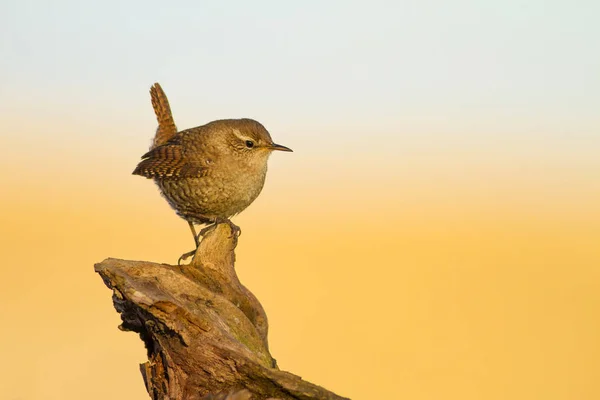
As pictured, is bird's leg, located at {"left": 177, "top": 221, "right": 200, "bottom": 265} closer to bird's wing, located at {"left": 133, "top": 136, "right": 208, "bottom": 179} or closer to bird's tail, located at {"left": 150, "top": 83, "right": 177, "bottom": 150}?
bird's wing, located at {"left": 133, "top": 136, "right": 208, "bottom": 179}

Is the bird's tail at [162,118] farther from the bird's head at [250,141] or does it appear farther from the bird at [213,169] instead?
the bird's head at [250,141]

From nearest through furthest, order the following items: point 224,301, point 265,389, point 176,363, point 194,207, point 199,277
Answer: point 265,389, point 176,363, point 224,301, point 199,277, point 194,207

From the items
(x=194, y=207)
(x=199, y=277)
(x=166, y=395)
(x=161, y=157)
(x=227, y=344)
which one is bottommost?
(x=166, y=395)

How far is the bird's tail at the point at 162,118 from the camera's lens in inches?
277

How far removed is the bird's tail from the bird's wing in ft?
2.01

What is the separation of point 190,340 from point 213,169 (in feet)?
8.06

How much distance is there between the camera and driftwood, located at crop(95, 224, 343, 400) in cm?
344

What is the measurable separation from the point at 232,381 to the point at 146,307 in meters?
0.58

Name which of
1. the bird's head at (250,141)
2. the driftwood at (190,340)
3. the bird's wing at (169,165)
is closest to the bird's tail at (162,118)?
the bird's wing at (169,165)

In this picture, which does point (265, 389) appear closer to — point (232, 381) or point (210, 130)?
point (232, 381)

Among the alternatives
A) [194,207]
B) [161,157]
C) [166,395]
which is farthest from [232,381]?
[161,157]

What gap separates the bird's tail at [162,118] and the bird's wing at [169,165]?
2.01ft

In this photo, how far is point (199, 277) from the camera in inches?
179

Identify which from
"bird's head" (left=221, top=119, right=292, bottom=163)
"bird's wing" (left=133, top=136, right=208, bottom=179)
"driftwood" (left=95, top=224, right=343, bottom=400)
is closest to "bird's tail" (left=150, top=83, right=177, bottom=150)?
"bird's wing" (left=133, top=136, right=208, bottom=179)
